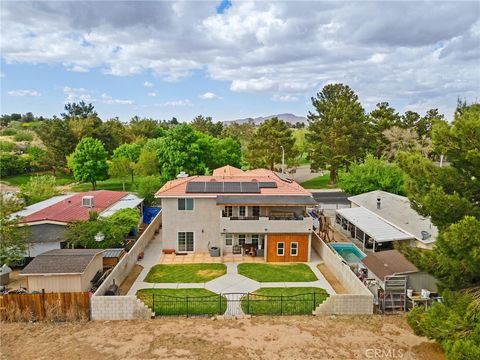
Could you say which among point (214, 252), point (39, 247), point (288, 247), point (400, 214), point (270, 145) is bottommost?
point (214, 252)

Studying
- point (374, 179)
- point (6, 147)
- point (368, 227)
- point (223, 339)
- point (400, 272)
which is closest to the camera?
point (223, 339)

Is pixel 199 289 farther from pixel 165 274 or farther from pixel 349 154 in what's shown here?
pixel 349 154

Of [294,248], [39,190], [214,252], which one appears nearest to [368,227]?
[294,248]

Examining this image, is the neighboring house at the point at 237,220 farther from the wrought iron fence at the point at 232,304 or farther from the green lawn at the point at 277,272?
the wrought iron fence at the point at 232,304

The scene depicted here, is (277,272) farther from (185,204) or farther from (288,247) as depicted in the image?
(185,204)

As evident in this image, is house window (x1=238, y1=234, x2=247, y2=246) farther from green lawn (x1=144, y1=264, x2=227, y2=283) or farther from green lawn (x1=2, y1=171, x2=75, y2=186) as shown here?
green lawn (x1=2, y1=171, x2=75, y2=186)

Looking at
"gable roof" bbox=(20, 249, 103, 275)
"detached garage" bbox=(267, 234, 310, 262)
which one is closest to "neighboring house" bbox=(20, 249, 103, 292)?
"gable roof" bbox=(20, 249, 103, 275)

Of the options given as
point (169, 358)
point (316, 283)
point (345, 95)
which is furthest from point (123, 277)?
point (345, 95)
